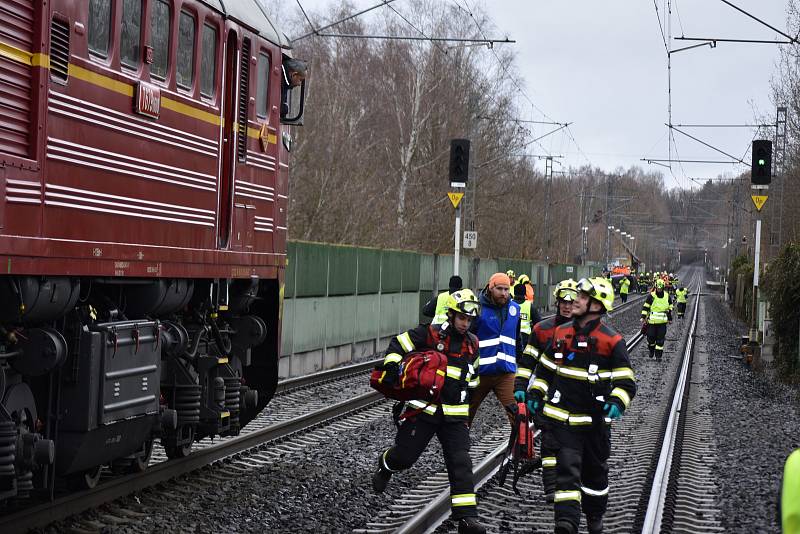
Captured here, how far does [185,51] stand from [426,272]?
23.5m

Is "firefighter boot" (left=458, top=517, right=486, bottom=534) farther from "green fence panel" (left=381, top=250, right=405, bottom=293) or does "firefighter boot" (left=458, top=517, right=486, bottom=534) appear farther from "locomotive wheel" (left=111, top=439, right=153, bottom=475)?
"green fence panel" (left=381, top=250, right=405, bottom=293)

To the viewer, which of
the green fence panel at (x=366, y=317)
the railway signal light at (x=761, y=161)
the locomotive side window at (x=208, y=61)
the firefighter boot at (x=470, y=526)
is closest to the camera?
the firefighter boot at (x=470, y=526)

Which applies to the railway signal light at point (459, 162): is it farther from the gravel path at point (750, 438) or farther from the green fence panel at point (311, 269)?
the gravel path at point (750, 438)

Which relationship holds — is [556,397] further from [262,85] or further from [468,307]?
[262,85]

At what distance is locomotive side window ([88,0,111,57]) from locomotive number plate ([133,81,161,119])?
0.55 metres

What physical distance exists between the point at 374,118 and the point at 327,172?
40.0 ft

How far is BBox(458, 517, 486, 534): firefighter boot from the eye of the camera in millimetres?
8930

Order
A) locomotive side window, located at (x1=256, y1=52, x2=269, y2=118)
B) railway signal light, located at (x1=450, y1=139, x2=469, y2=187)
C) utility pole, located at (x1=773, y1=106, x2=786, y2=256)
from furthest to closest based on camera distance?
1. utility pole, located at (x1=773, y1=106, x2=786, y2=256)
2. railway signal light, located at (x1=450, y1=139, x2=469, y2=187)
3. locomotive side window, located at (x1=256, y1=52, x2=269, y2=118)

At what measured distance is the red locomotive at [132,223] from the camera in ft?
26.1

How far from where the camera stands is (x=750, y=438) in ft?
54.0

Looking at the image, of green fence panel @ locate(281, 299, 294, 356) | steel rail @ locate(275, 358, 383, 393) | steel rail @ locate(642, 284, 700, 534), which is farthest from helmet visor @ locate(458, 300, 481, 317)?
green fence panel @ locate(281, 299, 294, 356)

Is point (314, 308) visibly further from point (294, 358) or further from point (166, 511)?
point (166, 511)

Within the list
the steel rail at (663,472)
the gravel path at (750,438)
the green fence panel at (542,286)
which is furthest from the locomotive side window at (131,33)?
the green fence panel at (542,286)

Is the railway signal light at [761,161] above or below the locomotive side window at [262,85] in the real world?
above
